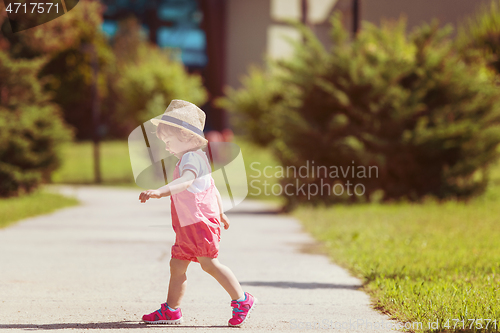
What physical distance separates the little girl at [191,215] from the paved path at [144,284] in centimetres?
17

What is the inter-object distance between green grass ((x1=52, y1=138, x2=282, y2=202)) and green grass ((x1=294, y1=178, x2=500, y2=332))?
519 inches

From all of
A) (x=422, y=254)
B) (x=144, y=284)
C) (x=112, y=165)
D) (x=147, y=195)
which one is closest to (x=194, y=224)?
(x=147, y=195)

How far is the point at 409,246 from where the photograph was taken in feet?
27.0

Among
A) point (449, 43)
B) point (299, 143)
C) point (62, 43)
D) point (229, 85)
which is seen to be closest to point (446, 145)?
point (449, 43)

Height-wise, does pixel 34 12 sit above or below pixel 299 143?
above

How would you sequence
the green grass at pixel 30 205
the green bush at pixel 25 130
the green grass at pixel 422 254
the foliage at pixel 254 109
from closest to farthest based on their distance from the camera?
the green grass at pixel 422 254
the green grass at pixel 30 205
the green bush at pixel 25 130
the foliage at pixel 254 109

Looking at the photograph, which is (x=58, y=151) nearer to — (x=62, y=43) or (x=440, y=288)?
(x=62, y=43)

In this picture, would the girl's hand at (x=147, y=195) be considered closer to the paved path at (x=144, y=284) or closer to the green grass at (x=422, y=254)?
the paved path at (x=144, y=284)

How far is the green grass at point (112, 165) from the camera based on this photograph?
98.0 feet

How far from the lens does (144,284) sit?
20.0 ft

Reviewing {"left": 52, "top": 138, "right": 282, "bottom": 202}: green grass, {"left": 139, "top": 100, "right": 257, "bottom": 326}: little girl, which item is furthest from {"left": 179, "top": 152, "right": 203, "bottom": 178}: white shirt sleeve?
{"left": 52, "top": 138, "right": 282, "bottom": 202}: green grass

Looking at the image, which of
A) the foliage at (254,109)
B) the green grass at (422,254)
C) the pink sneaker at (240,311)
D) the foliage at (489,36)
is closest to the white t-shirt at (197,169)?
the pink sneaker at (240,311)

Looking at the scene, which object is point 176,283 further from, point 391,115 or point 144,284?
point 391,115

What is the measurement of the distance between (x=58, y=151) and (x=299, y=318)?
15.0 m
